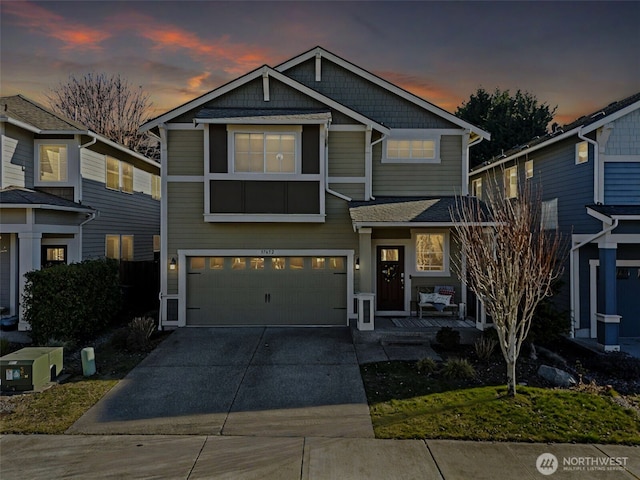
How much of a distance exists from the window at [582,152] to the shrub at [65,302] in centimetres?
1374

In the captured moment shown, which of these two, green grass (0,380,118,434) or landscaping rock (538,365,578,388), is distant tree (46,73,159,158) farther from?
landscaping rock (538,365,578,388)

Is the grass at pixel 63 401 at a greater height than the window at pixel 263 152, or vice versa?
the window at pixel 263 152

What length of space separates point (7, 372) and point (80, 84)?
96.3 feet

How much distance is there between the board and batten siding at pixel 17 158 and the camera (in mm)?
11859

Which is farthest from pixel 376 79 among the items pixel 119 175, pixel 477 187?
pixel 119 175

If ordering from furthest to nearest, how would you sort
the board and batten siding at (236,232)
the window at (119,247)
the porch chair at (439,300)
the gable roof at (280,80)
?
the window at (119,247)
the board and batten siding at (236,232)
the gable roof at (280,80)
the porch chair at (439,300)

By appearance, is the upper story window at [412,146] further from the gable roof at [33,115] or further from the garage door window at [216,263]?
the gable roof at [33,115]

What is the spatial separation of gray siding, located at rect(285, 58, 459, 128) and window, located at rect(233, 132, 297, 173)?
3.16 metres

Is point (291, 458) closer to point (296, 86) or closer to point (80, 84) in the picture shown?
point (296, 86)

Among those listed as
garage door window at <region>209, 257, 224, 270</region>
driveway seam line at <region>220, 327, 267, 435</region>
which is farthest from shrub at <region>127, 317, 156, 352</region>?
driveway seam line at <region>220, 327, 267, 435</region>

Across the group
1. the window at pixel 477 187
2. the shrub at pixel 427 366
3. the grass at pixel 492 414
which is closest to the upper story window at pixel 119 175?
the grass at pixel 492 414

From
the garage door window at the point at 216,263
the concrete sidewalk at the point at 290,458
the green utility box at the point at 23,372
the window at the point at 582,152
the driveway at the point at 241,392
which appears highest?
the window at the point at 582,152

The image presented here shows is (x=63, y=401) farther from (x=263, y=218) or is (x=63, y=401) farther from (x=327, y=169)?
(x=327, y=169)

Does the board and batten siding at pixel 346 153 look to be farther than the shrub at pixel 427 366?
Yes
